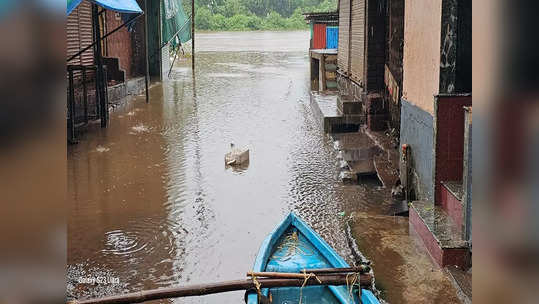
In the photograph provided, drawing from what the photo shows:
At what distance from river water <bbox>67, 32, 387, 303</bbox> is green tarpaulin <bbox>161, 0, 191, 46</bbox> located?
7.77 m

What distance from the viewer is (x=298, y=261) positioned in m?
5.20

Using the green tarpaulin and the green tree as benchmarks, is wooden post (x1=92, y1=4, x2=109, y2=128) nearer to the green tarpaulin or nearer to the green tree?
the green tarpaulin

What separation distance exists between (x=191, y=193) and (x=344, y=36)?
9312 millimetres

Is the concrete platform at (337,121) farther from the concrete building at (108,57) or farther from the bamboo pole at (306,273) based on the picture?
the bamboo pole at (306,273)

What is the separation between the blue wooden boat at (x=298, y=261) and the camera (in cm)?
461

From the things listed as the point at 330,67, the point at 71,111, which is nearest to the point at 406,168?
the point at 71,111

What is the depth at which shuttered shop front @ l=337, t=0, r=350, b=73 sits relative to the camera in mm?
15781

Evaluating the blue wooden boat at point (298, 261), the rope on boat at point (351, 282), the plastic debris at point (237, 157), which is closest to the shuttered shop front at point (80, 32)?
Answer: the plastic debris at point (237, 157)

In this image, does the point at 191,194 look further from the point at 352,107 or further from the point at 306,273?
the point at 352,107

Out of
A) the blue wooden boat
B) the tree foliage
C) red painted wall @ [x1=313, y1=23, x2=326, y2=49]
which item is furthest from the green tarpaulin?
the tree foliage

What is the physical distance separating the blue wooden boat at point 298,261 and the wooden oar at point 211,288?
8 centimetres
